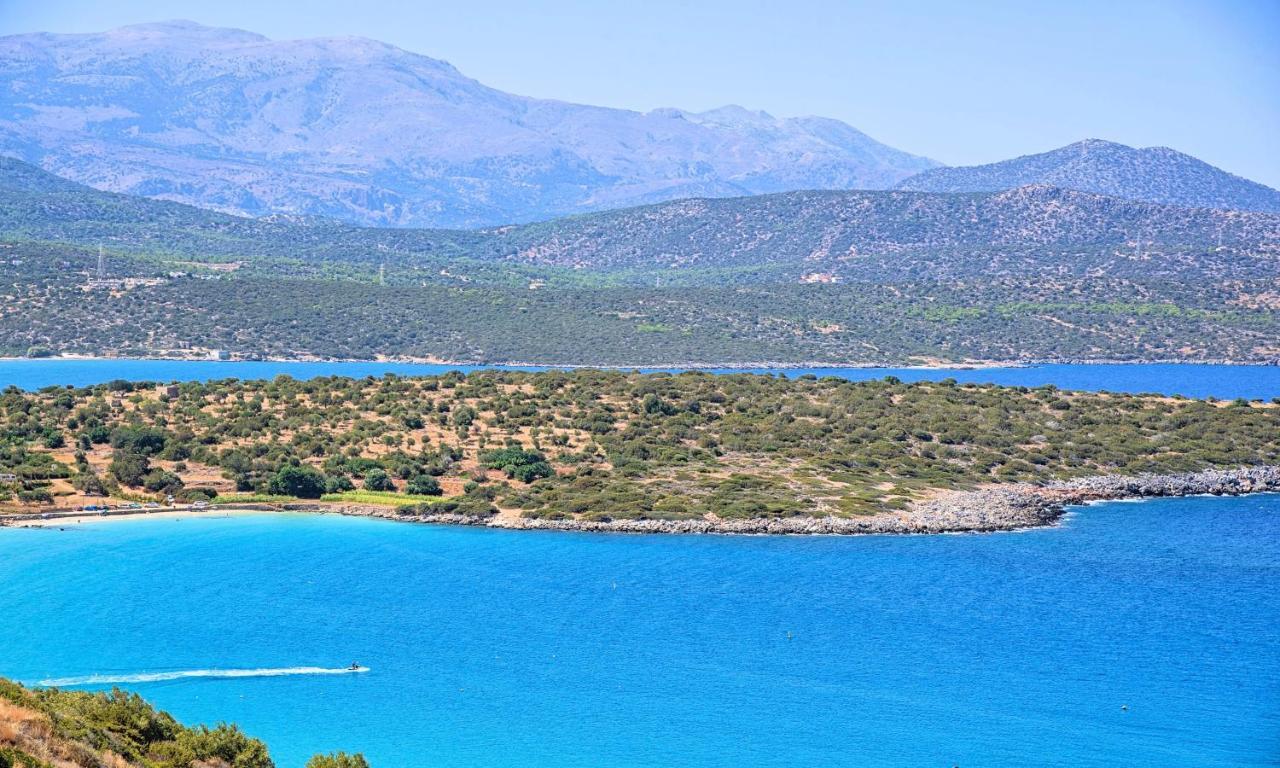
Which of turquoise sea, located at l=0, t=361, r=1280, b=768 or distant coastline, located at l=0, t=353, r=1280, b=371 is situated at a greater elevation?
turquoise sea, located at l=0, t=361, r=1280, b=768

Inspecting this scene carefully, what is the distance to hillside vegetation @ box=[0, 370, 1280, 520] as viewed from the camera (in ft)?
221

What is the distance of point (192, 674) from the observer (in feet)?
132

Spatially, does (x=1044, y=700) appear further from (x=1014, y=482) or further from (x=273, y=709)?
(x=1014, y=482)

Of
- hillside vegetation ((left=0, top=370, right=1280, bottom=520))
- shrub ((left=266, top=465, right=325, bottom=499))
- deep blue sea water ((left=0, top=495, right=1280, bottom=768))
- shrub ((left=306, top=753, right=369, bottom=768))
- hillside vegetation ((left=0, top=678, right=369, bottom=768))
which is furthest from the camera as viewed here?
hillside vegetation ((left=0, top=370, right=1280, bottom=520))

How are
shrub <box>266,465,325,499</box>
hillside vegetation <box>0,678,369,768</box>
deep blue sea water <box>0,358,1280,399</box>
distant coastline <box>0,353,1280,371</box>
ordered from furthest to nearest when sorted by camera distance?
distant coastline <box>0,353,1280,371</box> < deep blue sea water <box>0,358,1280,399</box> < shrub <box>266,465,325,499</box> < hillside vegetation <box>0,678,369,768</box>

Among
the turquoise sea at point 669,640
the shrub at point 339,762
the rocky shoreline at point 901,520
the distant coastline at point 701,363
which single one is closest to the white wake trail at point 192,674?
the turquoise sea at point 669,640

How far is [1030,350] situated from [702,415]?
361 feet

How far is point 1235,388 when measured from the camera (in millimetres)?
141625

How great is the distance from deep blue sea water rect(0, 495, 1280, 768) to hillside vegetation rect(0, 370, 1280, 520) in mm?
6411

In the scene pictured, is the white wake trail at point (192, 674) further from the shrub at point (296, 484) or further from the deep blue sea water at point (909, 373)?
the deep blue sea water at point (909, 373)

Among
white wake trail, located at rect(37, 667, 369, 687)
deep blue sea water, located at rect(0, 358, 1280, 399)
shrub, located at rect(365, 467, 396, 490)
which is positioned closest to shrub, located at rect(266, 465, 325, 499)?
shrub, located at rect(365, 467, 396, 490)

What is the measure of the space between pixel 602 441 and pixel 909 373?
91811 millimetres

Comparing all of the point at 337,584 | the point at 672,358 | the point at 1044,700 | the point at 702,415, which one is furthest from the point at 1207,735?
the point at 672,358

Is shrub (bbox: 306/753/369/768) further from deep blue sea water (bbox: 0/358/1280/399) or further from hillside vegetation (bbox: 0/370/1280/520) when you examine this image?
deep blue sea water (bbox: 0/358/1280/399)
